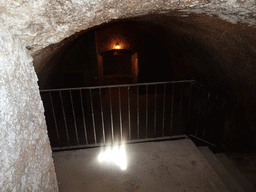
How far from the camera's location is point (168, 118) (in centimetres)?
662

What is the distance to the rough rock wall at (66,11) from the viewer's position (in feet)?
3.67

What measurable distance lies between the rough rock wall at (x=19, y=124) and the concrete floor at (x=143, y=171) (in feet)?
3.61

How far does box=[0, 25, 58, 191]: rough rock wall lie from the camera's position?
100 cm

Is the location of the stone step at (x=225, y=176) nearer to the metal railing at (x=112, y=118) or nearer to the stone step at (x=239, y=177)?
the stone step at (x=239, y=177)

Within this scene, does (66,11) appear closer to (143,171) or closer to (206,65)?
(143,171)

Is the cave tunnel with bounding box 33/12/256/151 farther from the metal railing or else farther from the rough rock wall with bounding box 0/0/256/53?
the metal railing

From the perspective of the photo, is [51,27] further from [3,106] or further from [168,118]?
[168,118]

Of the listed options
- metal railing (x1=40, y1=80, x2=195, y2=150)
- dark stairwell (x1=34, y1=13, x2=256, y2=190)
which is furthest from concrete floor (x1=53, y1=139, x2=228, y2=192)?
metal railing (x1=40, y1=80, x2=195, y2=150)

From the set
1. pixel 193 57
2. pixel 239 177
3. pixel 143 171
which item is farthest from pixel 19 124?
pixel 193 57

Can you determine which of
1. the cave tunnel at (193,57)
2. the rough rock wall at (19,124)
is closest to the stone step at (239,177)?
the cave tunnel at (193,57)

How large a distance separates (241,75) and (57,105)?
231 inches

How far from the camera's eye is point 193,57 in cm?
532

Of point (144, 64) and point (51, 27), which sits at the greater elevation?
point (51, 27)

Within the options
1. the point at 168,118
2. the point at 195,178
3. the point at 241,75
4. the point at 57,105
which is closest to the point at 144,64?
the point at 168,118
